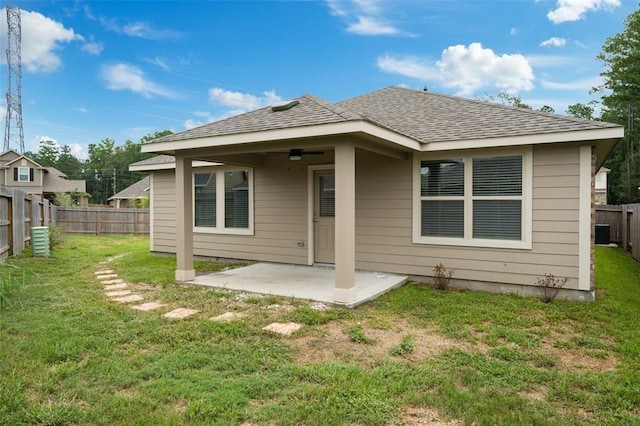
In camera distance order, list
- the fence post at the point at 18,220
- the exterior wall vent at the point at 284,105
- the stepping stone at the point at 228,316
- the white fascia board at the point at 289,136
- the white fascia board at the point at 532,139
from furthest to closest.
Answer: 1. the fence post at the point at 18,220
2. the exterior wall vent at the point at 284,105
3. the white fascia board at the point at 532,139
4. the white fascia board at the point at 289,136
5. the stepping stone at the point at 228,316

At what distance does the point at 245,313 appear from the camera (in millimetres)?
4859

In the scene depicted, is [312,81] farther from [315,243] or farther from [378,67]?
[315,243]

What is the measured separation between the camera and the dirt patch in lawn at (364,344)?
139 inches

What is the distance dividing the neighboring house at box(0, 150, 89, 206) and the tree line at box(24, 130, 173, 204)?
21302mm

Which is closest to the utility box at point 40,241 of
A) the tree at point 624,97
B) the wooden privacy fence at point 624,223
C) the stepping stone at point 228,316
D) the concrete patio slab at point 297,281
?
the concrete patio slab at point 297,281

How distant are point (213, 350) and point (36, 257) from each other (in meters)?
8.07

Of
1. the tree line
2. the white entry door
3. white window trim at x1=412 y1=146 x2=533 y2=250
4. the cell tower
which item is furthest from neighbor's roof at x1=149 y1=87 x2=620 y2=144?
the tree line

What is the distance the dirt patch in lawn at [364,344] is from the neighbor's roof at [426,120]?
2.52 metres

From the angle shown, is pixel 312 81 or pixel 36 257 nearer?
pixel 36 257

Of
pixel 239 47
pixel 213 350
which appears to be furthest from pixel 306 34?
pixel 213 350

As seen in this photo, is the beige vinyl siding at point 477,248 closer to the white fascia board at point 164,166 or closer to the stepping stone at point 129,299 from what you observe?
the stepping stone at point 129,299

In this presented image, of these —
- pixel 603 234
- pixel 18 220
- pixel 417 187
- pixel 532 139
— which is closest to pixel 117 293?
pixel 417 187

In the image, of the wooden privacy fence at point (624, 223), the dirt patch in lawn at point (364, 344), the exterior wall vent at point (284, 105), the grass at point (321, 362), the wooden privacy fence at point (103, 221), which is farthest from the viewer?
the wooden privacy fence at point (103, 221)

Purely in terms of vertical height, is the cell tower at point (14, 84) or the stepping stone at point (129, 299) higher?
the cell tower at point (14, 84)
